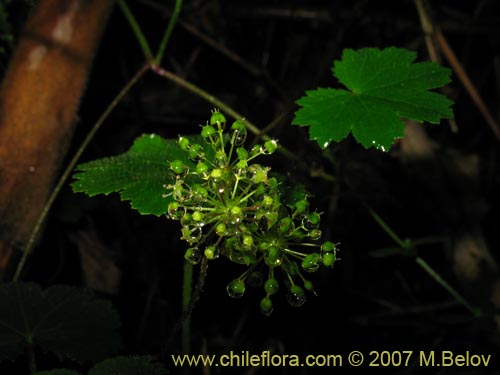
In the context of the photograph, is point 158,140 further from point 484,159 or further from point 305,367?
point 484,159

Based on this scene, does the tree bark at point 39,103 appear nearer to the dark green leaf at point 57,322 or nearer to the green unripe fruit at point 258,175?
the dark green leaf at point 57,322

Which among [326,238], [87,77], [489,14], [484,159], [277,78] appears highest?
[489,14]

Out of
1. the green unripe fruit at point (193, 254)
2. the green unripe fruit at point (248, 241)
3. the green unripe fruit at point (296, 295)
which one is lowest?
the green unripe fruit at point (296, 295)

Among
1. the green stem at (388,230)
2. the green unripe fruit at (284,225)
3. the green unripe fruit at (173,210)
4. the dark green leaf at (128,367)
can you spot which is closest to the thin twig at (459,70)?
the green stem at (388,230)

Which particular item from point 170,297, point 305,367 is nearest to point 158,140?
point 170,297

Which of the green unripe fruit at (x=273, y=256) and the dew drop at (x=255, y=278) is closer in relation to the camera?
the green unripe fruit at (x=273, y=256)

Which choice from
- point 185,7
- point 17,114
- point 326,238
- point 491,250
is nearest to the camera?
point 17,114

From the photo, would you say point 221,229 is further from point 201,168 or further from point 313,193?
point 313,193
